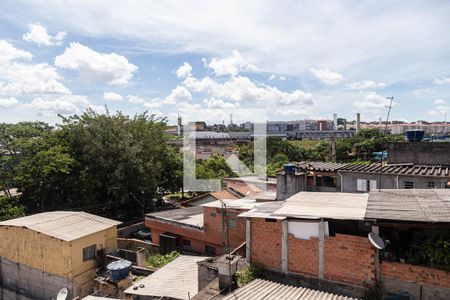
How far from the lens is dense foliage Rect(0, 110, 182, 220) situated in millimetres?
21031

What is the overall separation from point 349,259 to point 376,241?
836 millimetres

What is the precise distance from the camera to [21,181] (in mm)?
Result: 20656

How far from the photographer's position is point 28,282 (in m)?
14.2

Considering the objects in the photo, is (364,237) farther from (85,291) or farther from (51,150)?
(51,150)

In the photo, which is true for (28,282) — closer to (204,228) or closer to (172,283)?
(204,228)

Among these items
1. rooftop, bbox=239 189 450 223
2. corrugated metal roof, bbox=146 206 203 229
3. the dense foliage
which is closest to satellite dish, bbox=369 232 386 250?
rooftop, bbox=239 189 450 223

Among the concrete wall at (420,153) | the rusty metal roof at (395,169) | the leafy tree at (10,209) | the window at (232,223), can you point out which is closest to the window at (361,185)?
the rusty metal roof at (395,169)

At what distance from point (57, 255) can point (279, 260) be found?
9.38 meters

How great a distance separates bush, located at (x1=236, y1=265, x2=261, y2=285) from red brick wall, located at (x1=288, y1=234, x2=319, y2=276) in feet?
2.72

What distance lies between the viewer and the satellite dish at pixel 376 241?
22.3ft

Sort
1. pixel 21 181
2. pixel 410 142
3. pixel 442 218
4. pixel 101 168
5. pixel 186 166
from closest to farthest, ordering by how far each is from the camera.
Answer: pixel 442 218
pixel 410 142
pixel 21 181
pixel 101 168
pixel 186 166

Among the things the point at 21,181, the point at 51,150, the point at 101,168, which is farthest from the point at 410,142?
A: the point at 21,181

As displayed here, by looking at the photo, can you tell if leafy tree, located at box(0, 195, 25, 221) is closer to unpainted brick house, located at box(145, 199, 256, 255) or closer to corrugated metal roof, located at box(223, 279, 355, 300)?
unpainted brick house, located at box(145, 199, 256, 255)

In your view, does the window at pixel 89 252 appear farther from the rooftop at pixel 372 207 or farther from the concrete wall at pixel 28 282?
the rooftop at pixel 372 207
